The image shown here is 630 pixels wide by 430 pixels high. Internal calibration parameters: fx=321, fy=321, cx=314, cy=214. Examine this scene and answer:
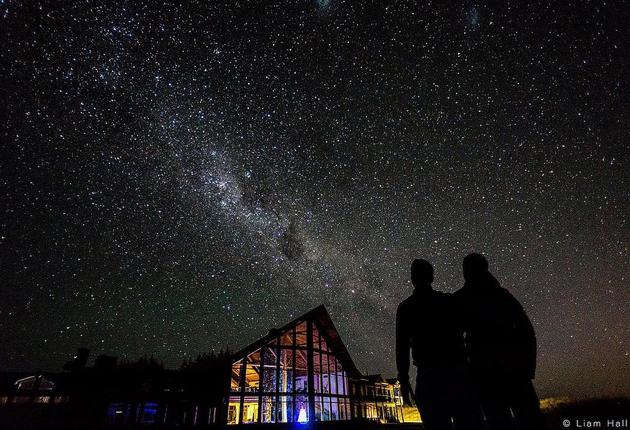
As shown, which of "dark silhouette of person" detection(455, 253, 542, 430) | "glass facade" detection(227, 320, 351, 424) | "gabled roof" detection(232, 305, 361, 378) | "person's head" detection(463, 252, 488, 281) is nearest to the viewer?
"dark silhouette of person" detection(455, 253, 542, 430)

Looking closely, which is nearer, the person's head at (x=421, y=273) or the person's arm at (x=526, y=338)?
the person's arm at (x=526, y=338)

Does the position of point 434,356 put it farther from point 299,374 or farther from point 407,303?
point 299,374

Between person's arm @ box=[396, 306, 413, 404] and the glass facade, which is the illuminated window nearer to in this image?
the glass facade

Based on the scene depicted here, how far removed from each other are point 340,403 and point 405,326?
2061 centimetres

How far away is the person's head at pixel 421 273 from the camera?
104 inches

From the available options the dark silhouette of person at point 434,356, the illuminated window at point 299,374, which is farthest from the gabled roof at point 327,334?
the dark silhouette of person at point 434,356

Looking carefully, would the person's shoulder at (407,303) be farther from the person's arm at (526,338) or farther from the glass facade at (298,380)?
the glass facade at (298,380)

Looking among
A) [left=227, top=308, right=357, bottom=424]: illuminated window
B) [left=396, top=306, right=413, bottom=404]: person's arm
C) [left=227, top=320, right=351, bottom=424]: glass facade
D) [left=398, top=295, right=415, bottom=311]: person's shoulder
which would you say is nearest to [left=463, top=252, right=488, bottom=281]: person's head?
[left=398, top=295, right=415, bottom=311]: person's shoulder

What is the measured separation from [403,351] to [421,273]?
660 mm

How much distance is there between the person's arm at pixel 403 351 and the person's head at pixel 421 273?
0.84 feet

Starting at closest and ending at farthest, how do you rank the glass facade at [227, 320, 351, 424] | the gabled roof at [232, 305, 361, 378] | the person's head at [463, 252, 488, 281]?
the person's head at [463, 252, 488, 281], the glass facade at [227, 320, 351, 424], the gabled roof at [232, 305, 361, 378]

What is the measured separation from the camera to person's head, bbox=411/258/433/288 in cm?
265

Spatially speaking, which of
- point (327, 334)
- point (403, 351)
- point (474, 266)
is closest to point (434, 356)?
point (403, 351)

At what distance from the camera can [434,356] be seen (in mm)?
2359
